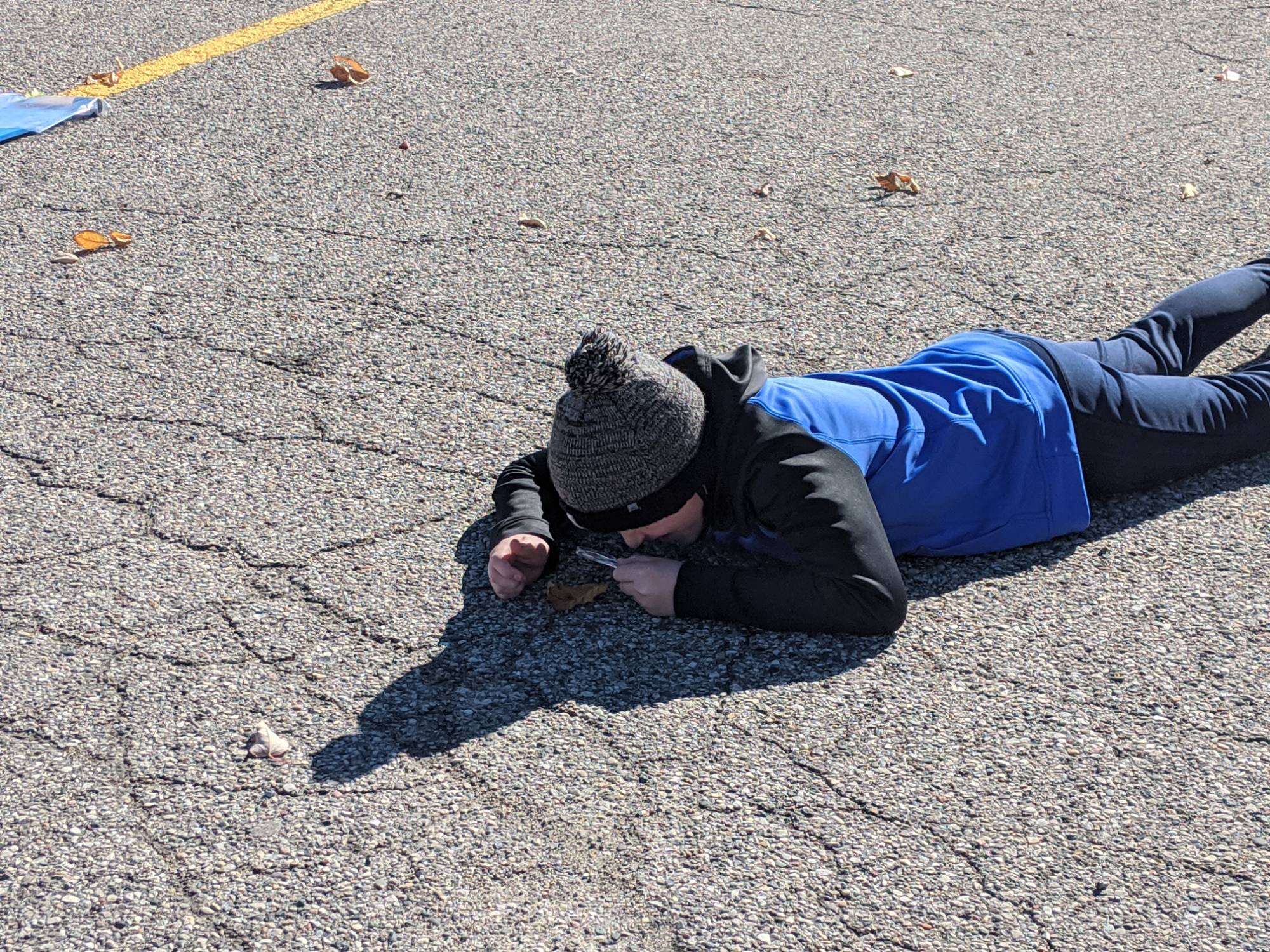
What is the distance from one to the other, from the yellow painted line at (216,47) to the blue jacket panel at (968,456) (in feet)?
12.8

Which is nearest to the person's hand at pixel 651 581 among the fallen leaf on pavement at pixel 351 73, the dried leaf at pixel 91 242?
the dried leaf at pixel 91 242

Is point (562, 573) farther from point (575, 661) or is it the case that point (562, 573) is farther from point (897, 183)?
point (897, 183)

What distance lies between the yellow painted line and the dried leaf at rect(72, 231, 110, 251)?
4.65 ft

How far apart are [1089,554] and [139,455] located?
2268mm

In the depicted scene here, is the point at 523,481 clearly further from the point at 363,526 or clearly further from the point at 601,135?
the point at 601,135

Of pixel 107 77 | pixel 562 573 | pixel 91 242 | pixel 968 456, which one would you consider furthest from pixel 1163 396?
pixel 107 77

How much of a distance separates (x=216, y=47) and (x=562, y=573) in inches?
159

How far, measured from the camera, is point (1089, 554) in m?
3.01

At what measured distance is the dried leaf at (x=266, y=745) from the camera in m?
2.51

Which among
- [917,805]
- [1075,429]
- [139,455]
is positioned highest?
[1075,429]

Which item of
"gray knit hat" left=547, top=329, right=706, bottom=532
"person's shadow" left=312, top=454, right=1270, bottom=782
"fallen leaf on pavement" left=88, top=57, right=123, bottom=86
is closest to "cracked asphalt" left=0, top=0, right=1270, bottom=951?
"person's shadow" left=312, top=454, right=1270, bottom=782

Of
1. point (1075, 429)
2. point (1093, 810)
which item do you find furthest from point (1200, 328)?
point (1093, 810)

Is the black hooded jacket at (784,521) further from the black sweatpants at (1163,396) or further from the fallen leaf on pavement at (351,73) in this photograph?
the fallen leaf on pavement at (351,73)

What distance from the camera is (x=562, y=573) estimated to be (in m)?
3.04
